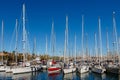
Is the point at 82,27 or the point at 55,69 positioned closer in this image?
the point at 55,69

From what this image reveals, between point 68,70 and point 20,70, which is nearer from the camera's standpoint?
point 20,70

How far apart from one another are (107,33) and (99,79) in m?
25.3

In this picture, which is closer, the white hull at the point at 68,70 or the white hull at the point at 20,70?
the white hull at the point at 68,70

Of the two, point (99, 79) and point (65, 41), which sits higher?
point (65, 41)

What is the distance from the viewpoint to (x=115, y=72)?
43.6m

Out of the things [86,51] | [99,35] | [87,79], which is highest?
[99,35]

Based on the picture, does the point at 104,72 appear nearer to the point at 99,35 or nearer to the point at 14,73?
the point at 99,35

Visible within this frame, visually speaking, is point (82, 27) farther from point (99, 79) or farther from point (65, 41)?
point (99, 79)

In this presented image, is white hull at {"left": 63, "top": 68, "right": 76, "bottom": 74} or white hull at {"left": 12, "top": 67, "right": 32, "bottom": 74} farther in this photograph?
white hull at {"left": 12, "top": 67, "right": 32, "bottom": 74}

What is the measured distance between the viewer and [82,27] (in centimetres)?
5941

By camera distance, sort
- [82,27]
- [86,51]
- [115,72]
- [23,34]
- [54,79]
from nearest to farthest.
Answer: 1. [54,79]
2. [115,72]
3. [23,34]
4. [82,27]
5. [86,51]

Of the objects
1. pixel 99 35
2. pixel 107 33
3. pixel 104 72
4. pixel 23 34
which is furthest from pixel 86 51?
pixel 23 34

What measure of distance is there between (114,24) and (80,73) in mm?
13749

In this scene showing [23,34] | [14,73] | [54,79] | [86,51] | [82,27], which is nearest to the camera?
[54,79]
